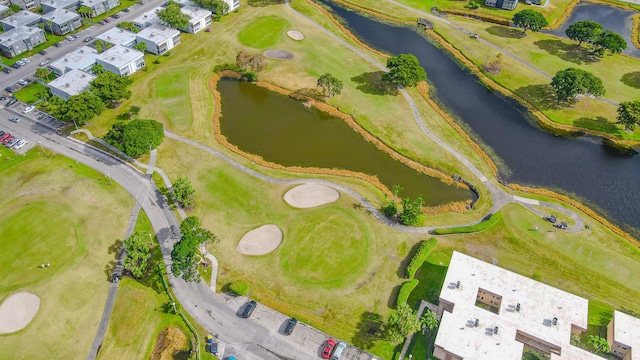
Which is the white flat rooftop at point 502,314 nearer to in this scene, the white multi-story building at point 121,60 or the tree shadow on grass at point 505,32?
the white multi-story building at point 121,60

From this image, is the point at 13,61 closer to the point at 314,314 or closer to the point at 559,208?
the point at 314,314

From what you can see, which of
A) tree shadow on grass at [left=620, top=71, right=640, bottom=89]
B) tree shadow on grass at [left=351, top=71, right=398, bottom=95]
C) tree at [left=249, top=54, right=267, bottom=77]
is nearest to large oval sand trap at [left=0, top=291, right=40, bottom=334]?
tree at [left=249, top=54, right=267, bottom=77]

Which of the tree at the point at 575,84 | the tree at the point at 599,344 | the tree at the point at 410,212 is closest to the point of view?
the tree at the point at 599,344

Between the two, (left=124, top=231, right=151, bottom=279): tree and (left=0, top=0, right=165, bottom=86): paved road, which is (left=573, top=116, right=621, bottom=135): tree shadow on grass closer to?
(left=124, top=231, right=151, bottom=279): tree

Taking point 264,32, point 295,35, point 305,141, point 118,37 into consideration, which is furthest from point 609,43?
point 118,37

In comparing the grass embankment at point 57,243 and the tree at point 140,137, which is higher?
the tree at point 140,137

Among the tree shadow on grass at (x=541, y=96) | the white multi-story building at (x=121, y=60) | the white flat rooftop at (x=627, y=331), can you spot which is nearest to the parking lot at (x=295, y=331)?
the white flat rooftop at (x=627, y=331)
